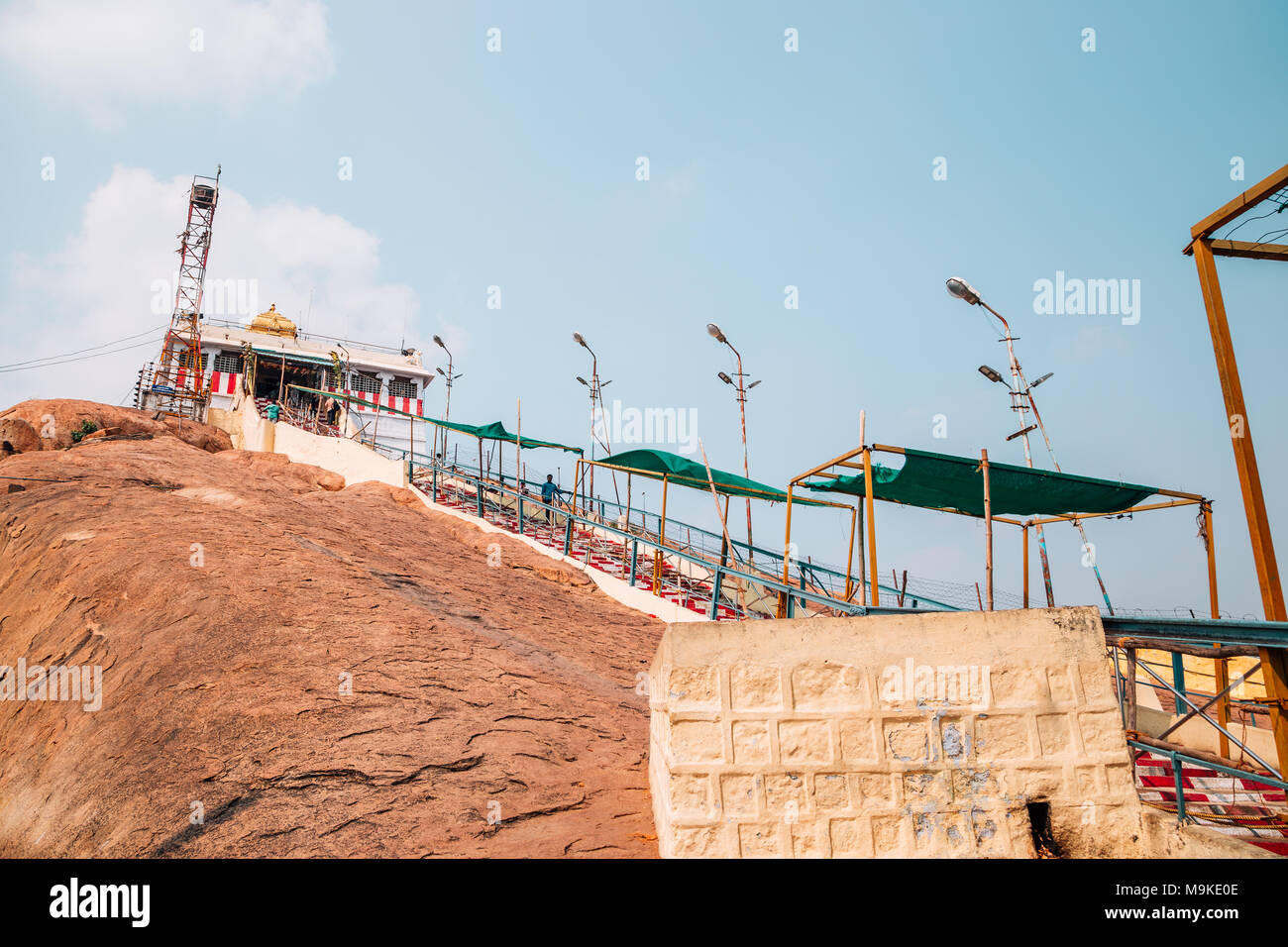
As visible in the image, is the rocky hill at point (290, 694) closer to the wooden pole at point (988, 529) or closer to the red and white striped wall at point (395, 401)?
the wooden pole at point (988, 529)

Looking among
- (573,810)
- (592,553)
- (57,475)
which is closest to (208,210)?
(57,475)

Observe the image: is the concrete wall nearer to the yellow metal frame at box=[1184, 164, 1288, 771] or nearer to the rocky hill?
the rocky hill

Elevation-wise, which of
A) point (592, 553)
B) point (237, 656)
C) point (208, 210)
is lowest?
point (237, 656)

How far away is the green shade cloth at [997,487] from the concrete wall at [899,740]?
3858mm

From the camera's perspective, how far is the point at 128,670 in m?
7.63

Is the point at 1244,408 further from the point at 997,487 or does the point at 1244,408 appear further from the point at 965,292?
the point at 965,292

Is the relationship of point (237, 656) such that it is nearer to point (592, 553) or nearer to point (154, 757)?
point (154, 757)

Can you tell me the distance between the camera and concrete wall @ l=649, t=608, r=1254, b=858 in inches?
187

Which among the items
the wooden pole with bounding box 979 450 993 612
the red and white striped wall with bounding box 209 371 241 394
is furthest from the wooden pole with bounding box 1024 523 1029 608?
the red and white striped wall with bounding box 209 371 241 394

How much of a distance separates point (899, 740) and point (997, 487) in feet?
18.3

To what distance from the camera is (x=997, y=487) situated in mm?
9422

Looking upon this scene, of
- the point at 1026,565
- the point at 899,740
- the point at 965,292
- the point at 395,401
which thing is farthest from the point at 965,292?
the point at 395,401
